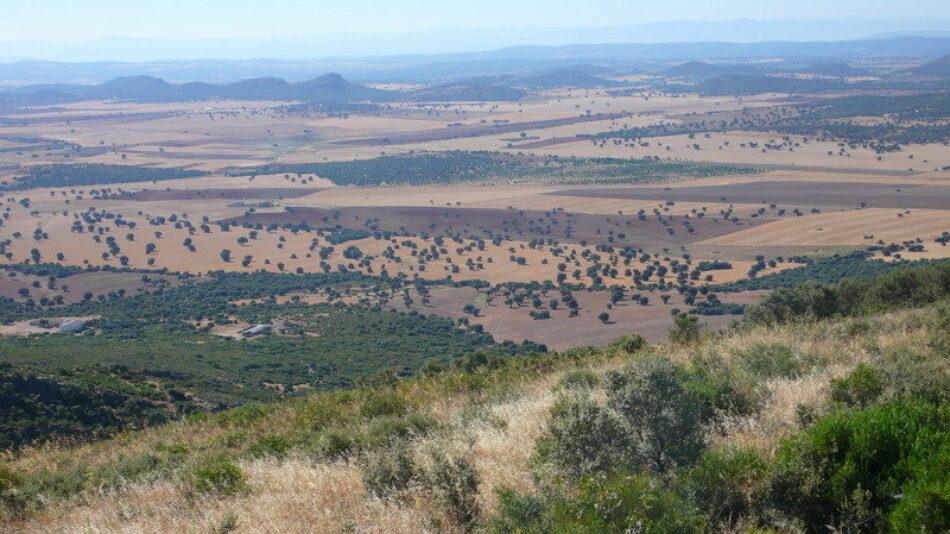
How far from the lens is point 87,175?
11575 cm

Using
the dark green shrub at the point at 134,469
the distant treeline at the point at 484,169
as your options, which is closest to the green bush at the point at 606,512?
the dark green shrub at the point at 134,469

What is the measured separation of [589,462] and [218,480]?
139 inches

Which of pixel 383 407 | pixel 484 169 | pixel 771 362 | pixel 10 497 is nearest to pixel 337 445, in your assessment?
pixel 383 407

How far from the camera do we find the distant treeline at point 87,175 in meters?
111

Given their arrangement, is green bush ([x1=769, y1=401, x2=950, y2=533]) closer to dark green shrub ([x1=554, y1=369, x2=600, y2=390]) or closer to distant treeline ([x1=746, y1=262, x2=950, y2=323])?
dark green shrub ([x1=554, y1=369, x2=600, y2=390])

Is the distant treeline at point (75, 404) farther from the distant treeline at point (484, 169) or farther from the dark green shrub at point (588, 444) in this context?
the distant treeline at point (484, 169)

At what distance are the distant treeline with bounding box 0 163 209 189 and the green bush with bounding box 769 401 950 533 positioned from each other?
116999mm

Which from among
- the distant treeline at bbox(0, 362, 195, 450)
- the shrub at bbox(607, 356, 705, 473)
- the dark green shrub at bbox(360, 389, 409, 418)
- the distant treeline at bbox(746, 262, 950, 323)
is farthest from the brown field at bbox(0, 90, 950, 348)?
the shrub at bbox(607, 356, 705, 473)

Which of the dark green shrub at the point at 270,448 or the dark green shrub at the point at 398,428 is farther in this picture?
the dark green shrub at the point at 270,448

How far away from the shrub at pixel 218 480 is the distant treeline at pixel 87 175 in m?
113

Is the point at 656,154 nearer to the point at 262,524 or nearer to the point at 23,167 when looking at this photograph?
the point at 23,167

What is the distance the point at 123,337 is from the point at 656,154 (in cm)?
8998

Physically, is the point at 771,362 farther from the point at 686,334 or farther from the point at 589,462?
the point at 686,334

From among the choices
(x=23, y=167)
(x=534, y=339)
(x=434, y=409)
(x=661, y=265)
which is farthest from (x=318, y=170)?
(x=434, y=409)
